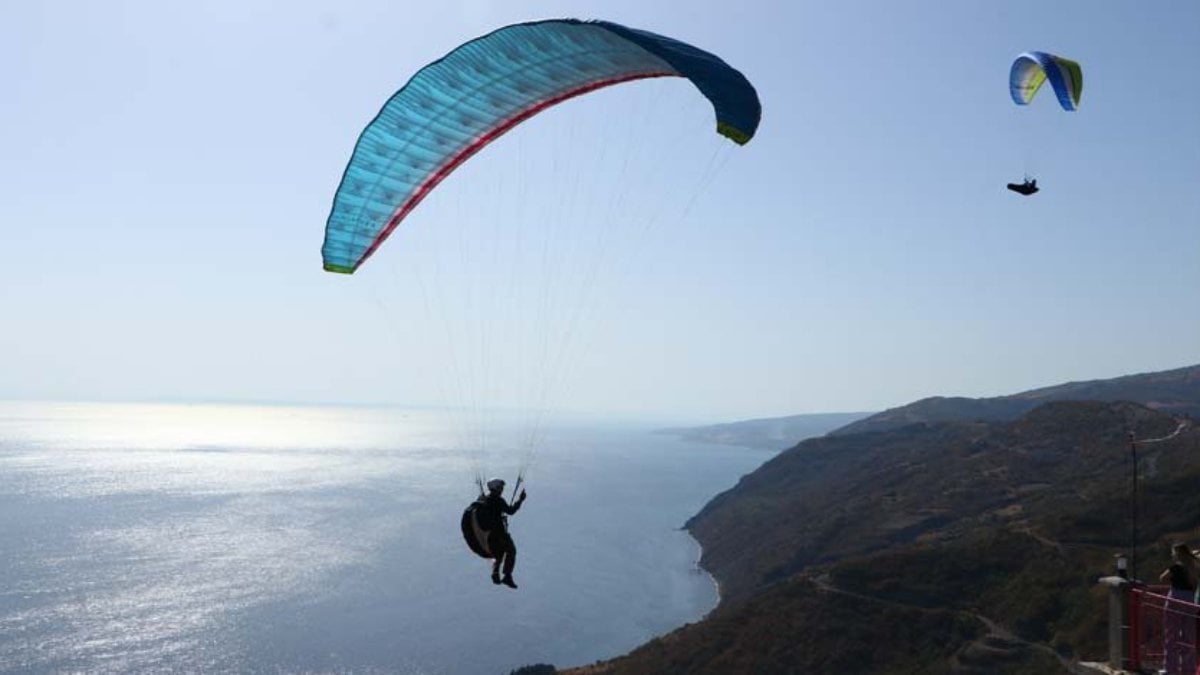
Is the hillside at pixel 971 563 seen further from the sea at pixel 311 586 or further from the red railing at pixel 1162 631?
the red railing at pixel 1162 631

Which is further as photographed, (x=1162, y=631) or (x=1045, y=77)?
(x=1045, y=77)

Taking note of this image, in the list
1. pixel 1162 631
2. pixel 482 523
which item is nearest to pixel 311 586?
pixel 482 523

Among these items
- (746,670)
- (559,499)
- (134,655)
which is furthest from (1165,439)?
(559,499)

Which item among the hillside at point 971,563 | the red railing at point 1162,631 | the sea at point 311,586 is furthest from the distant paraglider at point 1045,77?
the sea at point 311,586

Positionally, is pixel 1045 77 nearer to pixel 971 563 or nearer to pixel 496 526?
pixel 496 526

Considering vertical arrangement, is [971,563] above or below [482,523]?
below

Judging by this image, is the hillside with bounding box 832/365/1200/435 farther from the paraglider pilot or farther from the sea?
the paraglider pilot

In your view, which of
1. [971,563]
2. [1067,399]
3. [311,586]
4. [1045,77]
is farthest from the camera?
[1067,399]
